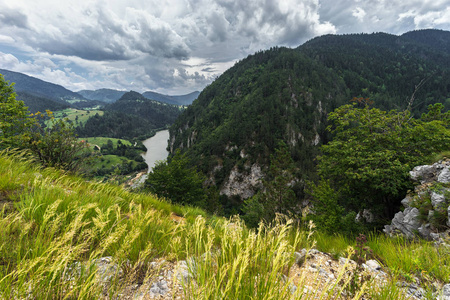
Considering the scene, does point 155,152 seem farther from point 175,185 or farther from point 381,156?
point 381,156

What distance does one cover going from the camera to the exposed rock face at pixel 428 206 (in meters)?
5.84

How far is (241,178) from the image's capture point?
9494 cm

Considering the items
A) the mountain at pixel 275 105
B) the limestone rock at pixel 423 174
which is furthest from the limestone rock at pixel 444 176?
the mountain at pixel 275 105

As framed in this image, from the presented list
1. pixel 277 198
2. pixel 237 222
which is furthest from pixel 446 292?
pixel 277 198

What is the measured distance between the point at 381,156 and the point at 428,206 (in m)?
3.45

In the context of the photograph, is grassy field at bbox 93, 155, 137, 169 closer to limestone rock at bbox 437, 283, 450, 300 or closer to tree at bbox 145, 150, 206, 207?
tree at bbox 145, 150, 206, 207

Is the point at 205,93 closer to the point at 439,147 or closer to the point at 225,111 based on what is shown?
the point at 225,111

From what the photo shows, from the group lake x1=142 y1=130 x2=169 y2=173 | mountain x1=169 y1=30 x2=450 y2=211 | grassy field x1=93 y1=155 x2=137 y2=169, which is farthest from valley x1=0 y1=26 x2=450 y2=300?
lake x1=142 y1=130 x2=169 y2=173

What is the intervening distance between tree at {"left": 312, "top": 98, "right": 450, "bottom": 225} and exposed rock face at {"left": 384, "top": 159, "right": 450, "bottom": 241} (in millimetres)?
921

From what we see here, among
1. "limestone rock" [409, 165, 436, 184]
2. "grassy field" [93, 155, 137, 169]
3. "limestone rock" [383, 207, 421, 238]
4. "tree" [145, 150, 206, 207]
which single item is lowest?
"grassy field" [93, 155, 137, 169]

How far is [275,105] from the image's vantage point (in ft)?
387

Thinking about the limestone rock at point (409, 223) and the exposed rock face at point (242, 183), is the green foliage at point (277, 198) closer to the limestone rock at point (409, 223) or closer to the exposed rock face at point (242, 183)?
the limestone rock at point (409, 223)

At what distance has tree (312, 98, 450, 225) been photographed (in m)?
9.23

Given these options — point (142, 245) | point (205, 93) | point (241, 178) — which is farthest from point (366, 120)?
point (205, 93)
